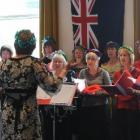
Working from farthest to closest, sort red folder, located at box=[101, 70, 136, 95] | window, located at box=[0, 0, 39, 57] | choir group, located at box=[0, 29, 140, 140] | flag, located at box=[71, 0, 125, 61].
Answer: window, located at box=[0, 0, 39, 57] → flag, located at box=[71, 0, 125, 61] → red folder, located at box=[101, 70, 136, 95] → choir group, located at box=[0, 29, 140, 140]

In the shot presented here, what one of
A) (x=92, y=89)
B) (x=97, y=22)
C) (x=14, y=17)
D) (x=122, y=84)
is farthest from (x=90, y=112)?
(x=14, y=17)

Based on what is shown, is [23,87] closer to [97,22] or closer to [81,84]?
[81,84]

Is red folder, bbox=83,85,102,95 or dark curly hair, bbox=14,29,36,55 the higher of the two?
dark curly hair, bbox=14,29,36,55

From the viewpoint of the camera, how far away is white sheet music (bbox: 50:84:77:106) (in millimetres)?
3721

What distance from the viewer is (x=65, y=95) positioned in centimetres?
374

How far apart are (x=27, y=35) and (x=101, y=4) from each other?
3.12 metres

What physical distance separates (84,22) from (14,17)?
4.45 ft

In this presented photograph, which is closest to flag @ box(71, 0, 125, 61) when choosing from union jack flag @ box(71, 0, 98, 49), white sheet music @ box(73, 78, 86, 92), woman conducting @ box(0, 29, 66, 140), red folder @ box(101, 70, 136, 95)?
union jack flag @ box(71, 0, 98, 49)

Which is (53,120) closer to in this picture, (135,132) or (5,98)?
(135,132)

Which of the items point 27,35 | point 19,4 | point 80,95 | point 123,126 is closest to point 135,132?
point 123,126

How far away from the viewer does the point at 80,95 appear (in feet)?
13.3

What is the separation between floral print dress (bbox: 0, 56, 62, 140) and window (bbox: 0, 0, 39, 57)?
3561 millimetres

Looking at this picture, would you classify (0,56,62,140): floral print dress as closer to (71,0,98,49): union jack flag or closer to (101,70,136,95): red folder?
(101,70,136,95): red folder

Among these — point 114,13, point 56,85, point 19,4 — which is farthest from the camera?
point 19,4
